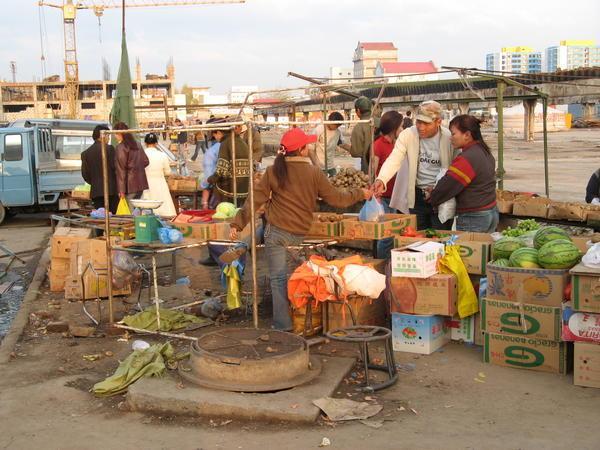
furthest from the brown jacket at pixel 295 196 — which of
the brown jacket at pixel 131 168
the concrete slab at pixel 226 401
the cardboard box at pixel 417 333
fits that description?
the brown jacket at pixel 131 168

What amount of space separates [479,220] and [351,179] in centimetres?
272

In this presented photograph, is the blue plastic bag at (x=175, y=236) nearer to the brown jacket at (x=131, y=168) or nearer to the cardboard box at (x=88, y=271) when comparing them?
the cardboard box at (x=88, y=271)

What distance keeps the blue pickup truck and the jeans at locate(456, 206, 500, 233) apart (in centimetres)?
1162

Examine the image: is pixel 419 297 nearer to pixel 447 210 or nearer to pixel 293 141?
pixel 447 210

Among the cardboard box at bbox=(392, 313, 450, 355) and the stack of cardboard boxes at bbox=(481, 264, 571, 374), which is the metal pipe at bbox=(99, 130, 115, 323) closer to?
the cardboard box at bbox=(392, 313, 450, 355)

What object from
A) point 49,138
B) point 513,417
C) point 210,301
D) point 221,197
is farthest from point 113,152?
point 513,417

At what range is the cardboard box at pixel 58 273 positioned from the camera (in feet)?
32.3

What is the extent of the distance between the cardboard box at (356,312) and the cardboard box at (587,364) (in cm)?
194

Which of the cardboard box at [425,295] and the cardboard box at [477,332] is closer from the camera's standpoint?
the cardboard box at [425,295]

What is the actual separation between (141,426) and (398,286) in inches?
99.5

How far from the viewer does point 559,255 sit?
19.6ft

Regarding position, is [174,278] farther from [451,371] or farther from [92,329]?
[451,371]

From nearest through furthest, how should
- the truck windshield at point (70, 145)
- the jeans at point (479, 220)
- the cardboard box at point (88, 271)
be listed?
the jeans at point (479, 220) → the cardboard box at point (88, 271) → the truck windshield at point (70, 145)

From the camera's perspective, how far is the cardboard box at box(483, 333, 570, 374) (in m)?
5.99
